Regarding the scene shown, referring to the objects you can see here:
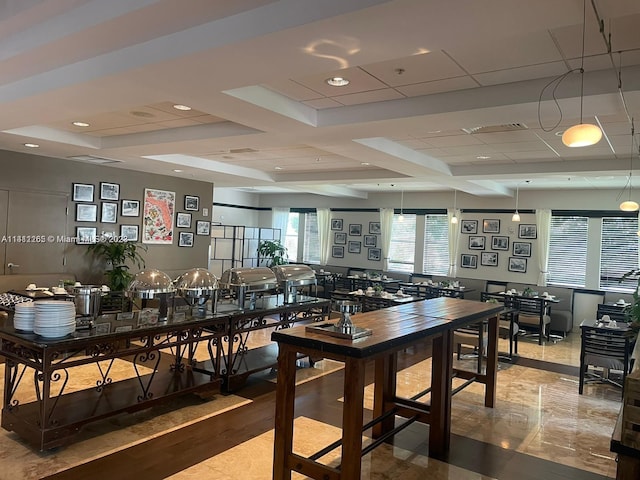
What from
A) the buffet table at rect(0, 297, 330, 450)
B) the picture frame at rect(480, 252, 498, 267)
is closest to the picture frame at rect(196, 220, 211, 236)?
the buffet table at rect(0, 297, 330, 450)

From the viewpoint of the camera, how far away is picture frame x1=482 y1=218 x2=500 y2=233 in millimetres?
10730

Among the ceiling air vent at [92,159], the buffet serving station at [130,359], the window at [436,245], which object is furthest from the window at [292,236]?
the buffet serving station at [130,359]

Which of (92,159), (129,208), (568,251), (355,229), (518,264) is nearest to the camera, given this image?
(92,159)

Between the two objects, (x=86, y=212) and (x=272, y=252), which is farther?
(x=272, y=252)

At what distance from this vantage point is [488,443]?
3854 millimetres

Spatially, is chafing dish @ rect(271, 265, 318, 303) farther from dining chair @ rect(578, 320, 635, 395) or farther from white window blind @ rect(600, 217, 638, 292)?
white window blind @ rect(600, 217, 638, 292)

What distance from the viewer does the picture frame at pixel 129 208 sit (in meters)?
8.48

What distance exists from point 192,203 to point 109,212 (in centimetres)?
184

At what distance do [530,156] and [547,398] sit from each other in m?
3.09

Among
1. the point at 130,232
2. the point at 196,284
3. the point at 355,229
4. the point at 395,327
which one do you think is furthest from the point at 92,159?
the point at 355,229

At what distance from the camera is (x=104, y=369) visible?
5.33 meters

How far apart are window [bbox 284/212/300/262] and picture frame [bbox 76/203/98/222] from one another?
23.1 feet

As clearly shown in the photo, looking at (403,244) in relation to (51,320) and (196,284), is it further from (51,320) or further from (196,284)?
(51,320)

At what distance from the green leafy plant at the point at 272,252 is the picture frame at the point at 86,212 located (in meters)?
6.02
